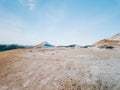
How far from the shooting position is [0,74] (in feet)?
82.7

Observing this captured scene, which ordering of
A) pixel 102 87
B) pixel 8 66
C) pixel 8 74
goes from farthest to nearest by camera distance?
pixel 8 66, pixel 8 74, pixel 102 87

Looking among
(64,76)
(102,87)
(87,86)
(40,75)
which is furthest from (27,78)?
(102,87)

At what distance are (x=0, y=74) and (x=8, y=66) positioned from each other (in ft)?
12.1

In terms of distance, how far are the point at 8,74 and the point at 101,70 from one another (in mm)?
17521

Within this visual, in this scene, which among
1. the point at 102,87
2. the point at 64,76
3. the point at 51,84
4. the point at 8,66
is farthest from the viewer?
the point at 8,66

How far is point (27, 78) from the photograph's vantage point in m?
22.4

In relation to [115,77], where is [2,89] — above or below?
below

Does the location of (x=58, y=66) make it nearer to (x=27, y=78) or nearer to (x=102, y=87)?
(x=27, y=78)

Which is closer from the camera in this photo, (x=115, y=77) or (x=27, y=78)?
(x=115, y=77)

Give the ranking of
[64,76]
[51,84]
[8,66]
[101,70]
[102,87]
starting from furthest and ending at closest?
1. [8,66]
2. [101,70]
3. [64,76]
4. [51,84]
5. [102,87]

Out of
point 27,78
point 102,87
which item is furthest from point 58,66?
point 102,87

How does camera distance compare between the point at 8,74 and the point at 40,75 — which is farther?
the point at 8,74

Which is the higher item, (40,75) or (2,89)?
(40,75)

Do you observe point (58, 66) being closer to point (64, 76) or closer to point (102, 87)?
point (64, 76)
